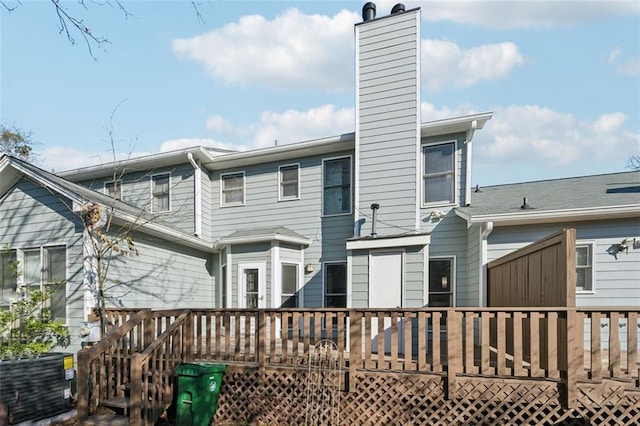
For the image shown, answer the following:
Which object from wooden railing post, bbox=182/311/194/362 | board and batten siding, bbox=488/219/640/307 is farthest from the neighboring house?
wooden railing post, bbox=182/311/194/362

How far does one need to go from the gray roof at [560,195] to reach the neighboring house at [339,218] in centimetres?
4

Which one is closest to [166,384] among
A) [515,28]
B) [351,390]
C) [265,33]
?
[351,390]

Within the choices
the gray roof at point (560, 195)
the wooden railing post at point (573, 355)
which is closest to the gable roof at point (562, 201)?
the gray roof at point (560, 195)

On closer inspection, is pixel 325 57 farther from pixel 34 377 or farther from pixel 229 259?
pixel 34 377

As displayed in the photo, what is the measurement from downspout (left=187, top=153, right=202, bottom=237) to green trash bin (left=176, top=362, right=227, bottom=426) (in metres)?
5.03

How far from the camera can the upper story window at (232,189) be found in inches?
393

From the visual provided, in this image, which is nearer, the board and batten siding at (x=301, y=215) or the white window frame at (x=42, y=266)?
the white window frame at (x=42, y=266)

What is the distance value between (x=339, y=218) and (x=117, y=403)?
560 cm

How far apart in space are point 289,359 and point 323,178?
4.88 meters

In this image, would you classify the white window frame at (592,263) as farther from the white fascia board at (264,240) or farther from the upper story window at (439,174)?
the white fascia board at (264,240)

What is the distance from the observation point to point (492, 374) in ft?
14.5

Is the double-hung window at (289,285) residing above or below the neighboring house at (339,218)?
below

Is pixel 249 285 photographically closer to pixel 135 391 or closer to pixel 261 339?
pixel 261 339

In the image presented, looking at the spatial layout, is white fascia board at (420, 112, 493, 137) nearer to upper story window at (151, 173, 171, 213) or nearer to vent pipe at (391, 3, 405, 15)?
vent pipe at (391, 3, 405, 15)
